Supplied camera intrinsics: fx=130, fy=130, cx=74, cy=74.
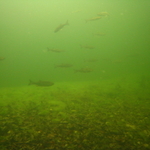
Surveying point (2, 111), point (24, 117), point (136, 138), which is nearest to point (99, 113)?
point (136, 138)

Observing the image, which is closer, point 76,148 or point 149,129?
point 76,148

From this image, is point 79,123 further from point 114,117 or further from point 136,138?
point 136,138

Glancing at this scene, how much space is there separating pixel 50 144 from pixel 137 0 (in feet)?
146

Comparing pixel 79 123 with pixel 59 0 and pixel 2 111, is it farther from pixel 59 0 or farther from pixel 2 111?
pixel 59 0

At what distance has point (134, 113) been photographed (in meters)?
5.43

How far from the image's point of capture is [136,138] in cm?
359

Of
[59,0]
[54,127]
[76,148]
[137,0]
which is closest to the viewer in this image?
[76,148]

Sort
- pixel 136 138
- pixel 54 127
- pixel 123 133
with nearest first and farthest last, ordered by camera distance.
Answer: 1. pixel 136 138
2. pixel 123 133
3. pixel 54 127

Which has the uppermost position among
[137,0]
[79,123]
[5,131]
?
[137,0]

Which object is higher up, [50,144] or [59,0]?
[59,0]

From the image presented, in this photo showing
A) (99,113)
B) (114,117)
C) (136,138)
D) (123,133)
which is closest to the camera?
(136,138)

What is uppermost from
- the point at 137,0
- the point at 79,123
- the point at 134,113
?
the point at 137,0

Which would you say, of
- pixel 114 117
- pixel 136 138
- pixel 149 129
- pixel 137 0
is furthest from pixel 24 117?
pixel 137 0

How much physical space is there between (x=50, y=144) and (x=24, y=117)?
215 cm
